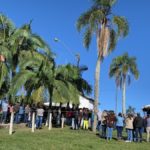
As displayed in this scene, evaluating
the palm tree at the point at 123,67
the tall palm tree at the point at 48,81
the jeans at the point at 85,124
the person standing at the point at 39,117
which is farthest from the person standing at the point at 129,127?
the palm tree at the point at 123,67

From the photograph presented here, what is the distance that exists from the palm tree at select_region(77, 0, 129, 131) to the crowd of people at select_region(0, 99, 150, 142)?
194 centimetres

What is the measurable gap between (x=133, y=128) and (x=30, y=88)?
30.2 feet

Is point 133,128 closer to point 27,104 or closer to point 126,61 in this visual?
point 27,104

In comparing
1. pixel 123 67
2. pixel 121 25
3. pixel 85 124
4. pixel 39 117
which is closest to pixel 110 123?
pixel 39 117

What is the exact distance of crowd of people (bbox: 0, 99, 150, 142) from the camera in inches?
1053

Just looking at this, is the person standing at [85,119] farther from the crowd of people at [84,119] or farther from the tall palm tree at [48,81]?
the tall palm tree at [48,81]

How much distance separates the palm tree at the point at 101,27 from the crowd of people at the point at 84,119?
1.94 metres

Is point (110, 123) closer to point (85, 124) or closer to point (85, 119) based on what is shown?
point (85, 119)

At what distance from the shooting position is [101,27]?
1355 inches

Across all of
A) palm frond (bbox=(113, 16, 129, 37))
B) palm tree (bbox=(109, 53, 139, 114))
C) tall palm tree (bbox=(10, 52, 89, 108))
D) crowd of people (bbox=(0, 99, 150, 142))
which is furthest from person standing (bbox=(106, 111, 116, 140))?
palm tree (bbox=(109, 53, 139, 114))

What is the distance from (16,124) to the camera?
32.2 meters

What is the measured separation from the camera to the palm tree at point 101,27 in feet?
112

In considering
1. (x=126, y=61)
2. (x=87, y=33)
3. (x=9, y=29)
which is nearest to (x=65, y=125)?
(x=87, y=33)

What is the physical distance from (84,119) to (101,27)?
6.87 metres
